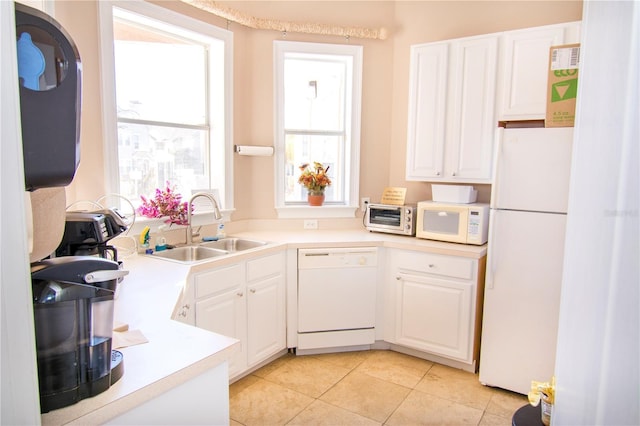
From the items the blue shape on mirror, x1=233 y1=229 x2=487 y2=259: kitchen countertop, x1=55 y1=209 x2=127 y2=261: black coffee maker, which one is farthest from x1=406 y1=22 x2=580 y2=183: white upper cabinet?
the blue shape on mirror

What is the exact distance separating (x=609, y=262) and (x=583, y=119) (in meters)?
0.31

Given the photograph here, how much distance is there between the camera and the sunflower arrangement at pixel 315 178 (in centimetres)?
352

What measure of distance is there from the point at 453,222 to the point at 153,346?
242 centimetres

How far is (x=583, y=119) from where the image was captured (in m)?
0.78

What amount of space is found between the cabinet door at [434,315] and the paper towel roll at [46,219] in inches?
99.5

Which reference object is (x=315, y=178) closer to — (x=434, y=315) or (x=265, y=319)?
(x=265, y=319)

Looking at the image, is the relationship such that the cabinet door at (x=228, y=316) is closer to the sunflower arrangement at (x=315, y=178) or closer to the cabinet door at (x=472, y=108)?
the sunflower arrangement at (x=315, y=178)

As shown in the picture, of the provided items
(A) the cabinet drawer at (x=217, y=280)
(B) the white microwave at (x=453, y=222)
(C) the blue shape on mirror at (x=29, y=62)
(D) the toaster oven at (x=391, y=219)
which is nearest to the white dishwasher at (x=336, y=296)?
(D) the toaster oven at (x=391, y=219)

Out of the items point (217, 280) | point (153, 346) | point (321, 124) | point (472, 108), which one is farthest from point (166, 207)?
point (472, 108)

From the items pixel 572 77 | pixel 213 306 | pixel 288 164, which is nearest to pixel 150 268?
pixel 213 306

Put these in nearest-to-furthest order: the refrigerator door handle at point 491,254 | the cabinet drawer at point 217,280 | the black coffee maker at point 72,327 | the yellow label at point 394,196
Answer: the black coffee maker at point 72,327
the cabinet drawer at point 217,280
the refrigerator door handle at point 491,254
the yellow label at point 394,196

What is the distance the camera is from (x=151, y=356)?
113 centimetres

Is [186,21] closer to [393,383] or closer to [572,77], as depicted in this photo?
[572,77]

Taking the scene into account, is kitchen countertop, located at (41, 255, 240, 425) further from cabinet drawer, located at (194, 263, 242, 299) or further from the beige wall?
the beige wall
